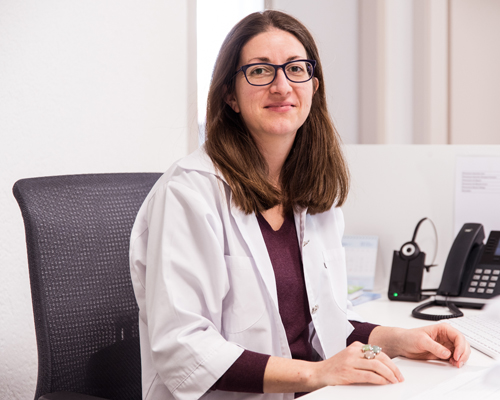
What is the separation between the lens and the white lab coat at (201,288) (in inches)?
36.5

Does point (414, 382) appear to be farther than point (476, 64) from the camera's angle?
No

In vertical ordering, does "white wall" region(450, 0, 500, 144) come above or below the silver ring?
above

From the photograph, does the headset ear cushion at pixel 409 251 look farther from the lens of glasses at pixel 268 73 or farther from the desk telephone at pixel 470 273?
the lens of glasses at pixel 268 73

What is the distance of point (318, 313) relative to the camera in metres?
1.18

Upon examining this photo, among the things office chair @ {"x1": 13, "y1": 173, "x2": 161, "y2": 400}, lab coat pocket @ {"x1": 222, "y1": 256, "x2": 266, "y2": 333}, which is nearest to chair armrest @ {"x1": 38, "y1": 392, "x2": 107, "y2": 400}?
office chair @ {"x1": 13, "y1": 173, "x2": 161, "y2": 400}

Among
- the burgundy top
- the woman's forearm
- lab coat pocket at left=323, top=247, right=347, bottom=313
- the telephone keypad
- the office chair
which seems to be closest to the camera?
the woman's forearm

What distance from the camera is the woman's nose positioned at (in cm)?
117

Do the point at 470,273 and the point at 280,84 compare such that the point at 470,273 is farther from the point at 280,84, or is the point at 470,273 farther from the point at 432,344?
the point at 280,84

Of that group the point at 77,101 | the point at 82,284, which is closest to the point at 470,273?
the point at 82,284

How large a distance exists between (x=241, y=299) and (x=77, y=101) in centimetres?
108

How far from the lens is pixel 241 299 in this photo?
1048 millimetres

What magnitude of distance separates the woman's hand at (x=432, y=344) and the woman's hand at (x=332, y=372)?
0.46 ft

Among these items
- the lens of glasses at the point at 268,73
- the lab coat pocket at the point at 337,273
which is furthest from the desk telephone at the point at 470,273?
the lens of glasses at the point at 268,73

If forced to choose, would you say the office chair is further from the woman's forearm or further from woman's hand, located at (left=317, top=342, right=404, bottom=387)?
woman's hand, located at (left=317, top=342, right=404, bottom=387)
